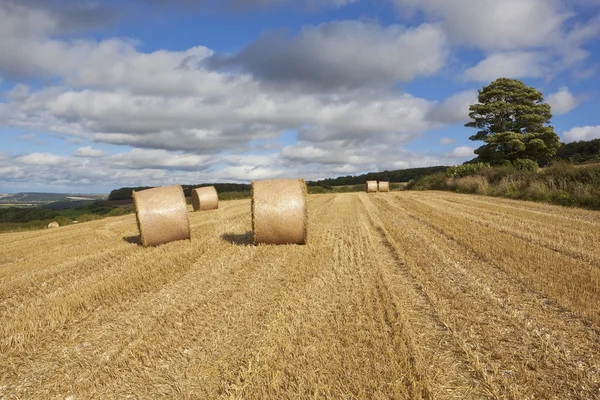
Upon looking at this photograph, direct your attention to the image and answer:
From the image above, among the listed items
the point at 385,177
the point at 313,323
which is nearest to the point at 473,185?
the point at 313,323

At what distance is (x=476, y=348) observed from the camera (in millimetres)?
3762

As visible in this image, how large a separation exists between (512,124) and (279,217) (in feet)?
125

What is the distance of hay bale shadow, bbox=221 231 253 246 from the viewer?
9.75 metres

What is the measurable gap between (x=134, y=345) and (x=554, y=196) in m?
20.2

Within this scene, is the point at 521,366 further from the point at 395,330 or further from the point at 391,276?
the point at 391,276

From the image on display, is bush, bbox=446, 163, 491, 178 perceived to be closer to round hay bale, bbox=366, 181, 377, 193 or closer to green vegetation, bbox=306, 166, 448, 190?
round hay bale, bbox=366, 181, 377, 193

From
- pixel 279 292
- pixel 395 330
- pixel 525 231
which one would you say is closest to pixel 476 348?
pixel 395 330

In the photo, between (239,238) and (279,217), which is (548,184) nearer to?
(279,217)

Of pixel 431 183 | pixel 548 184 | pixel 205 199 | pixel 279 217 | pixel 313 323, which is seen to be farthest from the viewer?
pixel 431 183

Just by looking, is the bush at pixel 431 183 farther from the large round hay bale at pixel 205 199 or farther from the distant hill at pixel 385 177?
the distant hill at pixel 385 177

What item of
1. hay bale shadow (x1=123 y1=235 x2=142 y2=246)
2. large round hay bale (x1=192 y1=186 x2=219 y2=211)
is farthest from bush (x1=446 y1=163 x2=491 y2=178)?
hay bale shadow (x1=123 y1=235 x2=142 y2=246)

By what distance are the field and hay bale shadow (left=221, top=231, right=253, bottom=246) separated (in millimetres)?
1167

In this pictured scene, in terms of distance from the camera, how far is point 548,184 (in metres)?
19.8

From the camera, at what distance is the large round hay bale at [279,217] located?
892 cm
